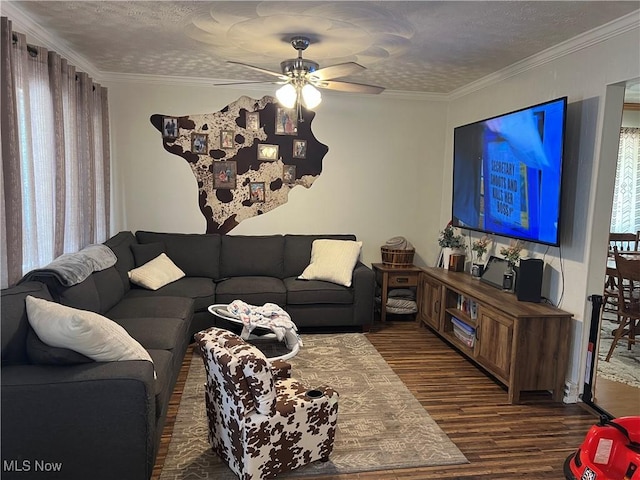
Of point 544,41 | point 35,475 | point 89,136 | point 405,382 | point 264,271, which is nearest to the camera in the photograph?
point 35,475

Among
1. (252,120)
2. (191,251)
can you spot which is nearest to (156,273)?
(191,251)

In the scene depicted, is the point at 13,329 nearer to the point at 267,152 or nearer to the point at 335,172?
the point at 267,152

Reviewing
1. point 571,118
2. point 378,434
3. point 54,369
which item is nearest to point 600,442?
point 378,434

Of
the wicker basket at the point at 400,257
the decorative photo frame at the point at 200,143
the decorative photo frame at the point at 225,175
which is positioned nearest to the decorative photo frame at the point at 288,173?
the decorative photo frame at the point at 225,175

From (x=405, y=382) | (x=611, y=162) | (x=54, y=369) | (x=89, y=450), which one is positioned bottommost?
(x=405, y=382)

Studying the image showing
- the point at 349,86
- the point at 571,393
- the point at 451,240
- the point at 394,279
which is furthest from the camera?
the point at 394,279

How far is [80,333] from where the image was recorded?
7.22 feet

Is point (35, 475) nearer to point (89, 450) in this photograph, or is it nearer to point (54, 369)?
point (89, 450)

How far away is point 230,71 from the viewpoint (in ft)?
15.3

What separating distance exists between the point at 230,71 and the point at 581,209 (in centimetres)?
334

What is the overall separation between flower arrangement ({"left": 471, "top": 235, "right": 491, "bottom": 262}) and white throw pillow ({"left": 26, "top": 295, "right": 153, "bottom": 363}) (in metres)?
3.19

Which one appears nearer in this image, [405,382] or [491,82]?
[405,382]

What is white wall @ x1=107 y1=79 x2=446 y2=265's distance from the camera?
510 centimetres

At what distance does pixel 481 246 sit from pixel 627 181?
9.25 ft
